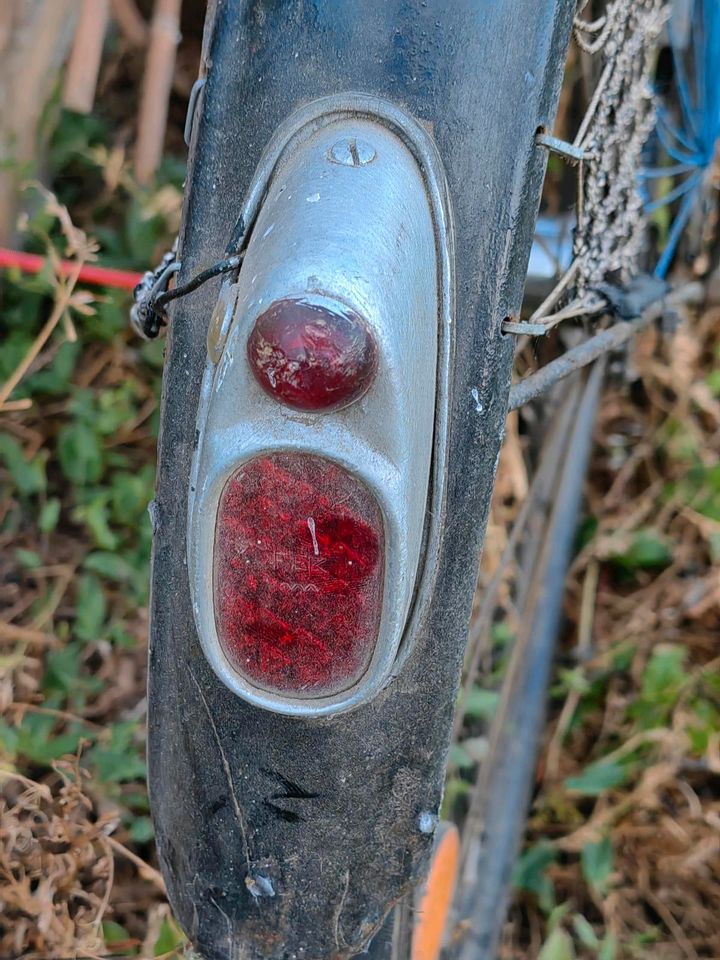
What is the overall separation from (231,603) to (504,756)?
94 cm

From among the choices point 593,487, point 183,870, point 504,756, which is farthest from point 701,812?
point 183,870

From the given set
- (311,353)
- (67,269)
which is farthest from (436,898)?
(67,269)

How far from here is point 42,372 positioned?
5.04 feet

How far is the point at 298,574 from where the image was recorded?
2.05ft

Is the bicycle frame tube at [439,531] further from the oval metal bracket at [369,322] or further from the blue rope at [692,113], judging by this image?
the blue rope at [692,113]

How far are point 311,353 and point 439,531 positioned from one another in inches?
7.7

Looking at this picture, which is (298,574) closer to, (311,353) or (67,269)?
(311,353)

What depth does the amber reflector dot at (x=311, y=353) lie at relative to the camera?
55 cm

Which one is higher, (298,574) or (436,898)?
(298,574)

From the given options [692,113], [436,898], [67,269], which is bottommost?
[436,898]

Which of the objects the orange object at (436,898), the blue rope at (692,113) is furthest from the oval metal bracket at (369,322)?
the blue rope at (692,113)

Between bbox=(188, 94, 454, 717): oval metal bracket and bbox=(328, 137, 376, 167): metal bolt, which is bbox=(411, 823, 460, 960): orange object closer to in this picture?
bbox=(188, 94, 454, 717): oval metal bracket

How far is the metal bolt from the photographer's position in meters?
0.63

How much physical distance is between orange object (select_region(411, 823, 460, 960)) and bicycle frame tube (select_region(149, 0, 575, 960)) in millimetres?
104
